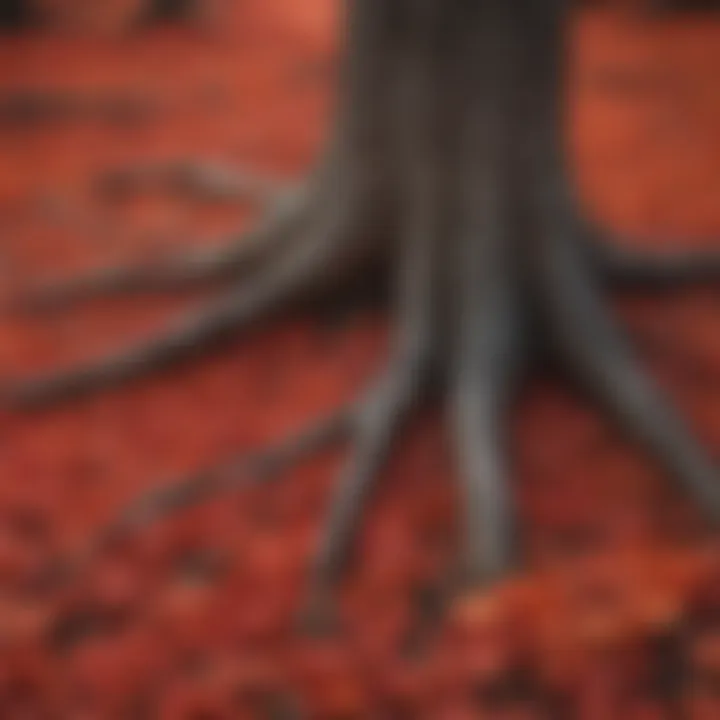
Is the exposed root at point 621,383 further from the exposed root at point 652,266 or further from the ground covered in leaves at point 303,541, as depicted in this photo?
the exposed root at point 652,266

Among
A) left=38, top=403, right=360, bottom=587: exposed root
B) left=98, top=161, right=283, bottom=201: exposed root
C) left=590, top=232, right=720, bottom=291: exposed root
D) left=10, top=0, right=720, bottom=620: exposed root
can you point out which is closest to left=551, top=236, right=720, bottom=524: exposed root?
left=10, top=0, right=720, bottom=620: exposed root

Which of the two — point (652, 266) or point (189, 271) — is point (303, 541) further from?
point (652, 266)

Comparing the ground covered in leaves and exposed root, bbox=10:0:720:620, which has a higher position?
exposed root, bbox=10:0:720:620

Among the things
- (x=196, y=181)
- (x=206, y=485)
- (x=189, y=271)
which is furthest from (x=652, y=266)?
(x=196, y=181)

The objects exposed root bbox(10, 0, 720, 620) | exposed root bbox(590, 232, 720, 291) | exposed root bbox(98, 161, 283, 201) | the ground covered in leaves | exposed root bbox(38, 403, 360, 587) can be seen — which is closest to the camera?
the ground covered in leaves

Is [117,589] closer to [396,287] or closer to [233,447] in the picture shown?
[233,447]

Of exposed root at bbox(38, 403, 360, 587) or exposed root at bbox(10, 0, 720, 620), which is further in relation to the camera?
exposed root at bbox(10, 0, 720, 620)

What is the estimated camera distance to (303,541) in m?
2.80

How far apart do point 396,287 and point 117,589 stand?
3.31 ft

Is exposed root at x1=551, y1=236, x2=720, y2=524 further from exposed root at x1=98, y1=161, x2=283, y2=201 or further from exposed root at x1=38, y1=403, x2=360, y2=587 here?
exposed root at x1=98, y1=161, x2=283, y2=201

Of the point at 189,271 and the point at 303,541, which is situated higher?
the point at 189,271

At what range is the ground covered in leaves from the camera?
228cm

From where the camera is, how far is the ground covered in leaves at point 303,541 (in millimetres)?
2275

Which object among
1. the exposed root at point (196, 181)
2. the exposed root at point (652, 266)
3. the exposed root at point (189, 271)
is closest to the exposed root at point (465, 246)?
the exposed root at point (652, 266)
